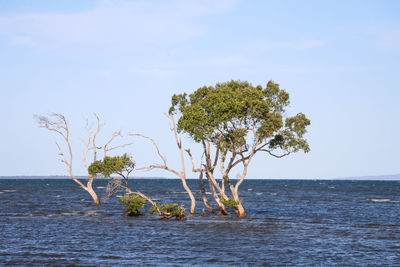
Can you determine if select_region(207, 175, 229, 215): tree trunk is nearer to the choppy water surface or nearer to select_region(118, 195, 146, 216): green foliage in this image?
the choppy water surface

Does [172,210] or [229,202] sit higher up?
[229,202]

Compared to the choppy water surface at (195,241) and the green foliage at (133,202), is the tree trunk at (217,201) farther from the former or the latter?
the green foliage at (133,202)

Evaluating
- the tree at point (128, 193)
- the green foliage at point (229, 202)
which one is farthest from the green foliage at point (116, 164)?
the green foliage at point (229, 202)

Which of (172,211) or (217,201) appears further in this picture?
(217,201)

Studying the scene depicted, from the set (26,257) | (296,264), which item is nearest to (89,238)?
(26,257)

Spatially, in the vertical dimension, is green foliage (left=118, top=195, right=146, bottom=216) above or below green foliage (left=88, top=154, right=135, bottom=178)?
below

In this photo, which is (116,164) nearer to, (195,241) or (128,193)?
(128,193)

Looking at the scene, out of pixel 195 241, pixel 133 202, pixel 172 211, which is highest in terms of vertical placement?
pixel 133 202

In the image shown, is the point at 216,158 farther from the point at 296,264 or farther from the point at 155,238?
the point at 296,264

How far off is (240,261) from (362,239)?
14.2m

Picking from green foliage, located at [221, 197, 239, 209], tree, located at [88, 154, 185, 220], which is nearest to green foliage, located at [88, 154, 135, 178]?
tree, located at [88, 154, 185, 220]

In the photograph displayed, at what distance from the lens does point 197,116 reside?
43.1m

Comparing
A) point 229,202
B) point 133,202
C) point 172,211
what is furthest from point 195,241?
point 133,202

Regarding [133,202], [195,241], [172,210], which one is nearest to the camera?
[195,241]
